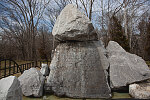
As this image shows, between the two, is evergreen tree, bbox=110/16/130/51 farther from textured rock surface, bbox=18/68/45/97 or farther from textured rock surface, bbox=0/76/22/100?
textured rock surface, bbox=0/76/22/100

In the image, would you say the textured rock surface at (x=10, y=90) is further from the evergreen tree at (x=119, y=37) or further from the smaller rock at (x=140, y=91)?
the evergreen tree at (x=119, y=37)

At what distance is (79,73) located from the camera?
118 inches

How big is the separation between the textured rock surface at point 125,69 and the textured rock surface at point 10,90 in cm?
259

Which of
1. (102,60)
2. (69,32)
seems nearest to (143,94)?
(102,60)

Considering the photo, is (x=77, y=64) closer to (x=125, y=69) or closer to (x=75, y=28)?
(x=75, y=28)

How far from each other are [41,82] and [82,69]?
4.25 ft

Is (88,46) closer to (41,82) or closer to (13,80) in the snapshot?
(41,82)

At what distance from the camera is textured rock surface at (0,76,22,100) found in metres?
1.53

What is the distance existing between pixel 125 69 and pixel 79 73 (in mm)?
1572

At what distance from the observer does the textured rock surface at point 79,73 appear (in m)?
2.89

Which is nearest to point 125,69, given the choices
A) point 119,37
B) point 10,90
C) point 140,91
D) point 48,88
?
point 140,91

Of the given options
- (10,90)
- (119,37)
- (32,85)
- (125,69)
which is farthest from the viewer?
(119,37)

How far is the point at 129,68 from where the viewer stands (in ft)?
10.9

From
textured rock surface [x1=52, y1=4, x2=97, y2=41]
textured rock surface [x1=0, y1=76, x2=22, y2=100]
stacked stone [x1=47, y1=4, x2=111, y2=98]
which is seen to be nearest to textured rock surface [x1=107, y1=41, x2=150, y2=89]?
stacked stone [x1=47, y1=4, x2=111, y2=98]
